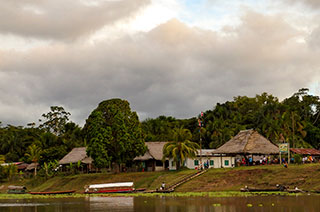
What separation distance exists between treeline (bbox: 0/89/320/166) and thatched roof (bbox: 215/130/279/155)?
6931 millimetres

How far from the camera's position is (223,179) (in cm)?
5162

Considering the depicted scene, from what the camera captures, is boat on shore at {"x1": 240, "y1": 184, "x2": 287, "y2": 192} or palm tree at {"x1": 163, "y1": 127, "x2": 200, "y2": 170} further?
palm tree at {"x1": 163, "y1": 127, "x2": 200, "y2": 170}

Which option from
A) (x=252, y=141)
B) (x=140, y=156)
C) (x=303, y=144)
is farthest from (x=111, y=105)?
(x=303, y=144)

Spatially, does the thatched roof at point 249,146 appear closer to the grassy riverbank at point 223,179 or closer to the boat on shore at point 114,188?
the grassy riverbank at point 223,179

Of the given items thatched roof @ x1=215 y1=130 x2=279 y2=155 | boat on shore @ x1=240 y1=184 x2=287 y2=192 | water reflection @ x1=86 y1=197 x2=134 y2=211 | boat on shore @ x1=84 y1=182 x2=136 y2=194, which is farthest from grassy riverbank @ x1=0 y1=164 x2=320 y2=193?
water reflection @ x1=86 y1=197 x2=134 y2=211

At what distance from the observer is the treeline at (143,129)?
217 feet

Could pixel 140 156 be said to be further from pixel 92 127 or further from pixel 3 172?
pixel 3 172

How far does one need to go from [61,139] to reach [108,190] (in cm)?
4214

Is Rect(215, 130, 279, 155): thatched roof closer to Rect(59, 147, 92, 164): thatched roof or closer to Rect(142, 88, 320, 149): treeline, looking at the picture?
Rect(142, 88, 320, 149): treeline

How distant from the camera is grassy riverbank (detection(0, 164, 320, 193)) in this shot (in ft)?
147

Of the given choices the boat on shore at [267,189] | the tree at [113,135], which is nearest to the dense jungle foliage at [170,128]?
the tree at [113,135]

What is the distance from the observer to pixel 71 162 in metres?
80.3

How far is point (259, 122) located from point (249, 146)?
122ft

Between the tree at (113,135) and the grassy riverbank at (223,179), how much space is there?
3.61 meters
